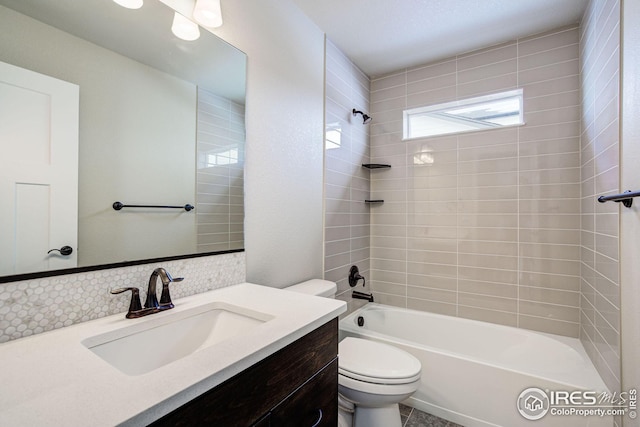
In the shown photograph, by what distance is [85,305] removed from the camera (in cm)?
90

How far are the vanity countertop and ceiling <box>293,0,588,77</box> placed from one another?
1957 mm

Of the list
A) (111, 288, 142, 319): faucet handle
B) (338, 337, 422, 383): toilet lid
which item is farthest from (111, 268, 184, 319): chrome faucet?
(338, 337, 422, 383): toilet lid

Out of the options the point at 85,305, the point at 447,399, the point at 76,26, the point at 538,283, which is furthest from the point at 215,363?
the point at 538,283

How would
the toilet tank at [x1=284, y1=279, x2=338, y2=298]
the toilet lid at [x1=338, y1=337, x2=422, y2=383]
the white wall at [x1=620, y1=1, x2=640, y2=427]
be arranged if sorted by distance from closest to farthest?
1. the white wall at [x1=620, y1=1, x2=640, y2=427]
2. the toilet lid at [x1=338, y1=337, x2=422, y2=383]
3. the toilet tank at [x1=284, y1=279, x2=338, y2=298]

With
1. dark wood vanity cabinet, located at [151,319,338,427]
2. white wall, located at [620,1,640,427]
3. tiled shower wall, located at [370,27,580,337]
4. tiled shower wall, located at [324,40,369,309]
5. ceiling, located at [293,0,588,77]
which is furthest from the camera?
tiled shower wall, located at [324,40,369,309]

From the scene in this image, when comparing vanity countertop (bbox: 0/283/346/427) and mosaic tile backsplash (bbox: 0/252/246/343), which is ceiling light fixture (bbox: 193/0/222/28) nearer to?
mosaic tile backsplash (bbox: 0/252/246/343)

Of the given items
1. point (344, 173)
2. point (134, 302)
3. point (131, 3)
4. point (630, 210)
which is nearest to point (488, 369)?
Result: point (630, 210)

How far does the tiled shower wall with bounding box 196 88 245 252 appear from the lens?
132 centimetres

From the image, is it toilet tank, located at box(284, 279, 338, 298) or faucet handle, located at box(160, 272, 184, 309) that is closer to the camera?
faucet handle, located at box(160, 272, 184, 309)

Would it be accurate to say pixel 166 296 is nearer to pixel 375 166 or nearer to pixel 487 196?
pixel 375 166

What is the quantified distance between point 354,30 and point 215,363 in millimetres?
2260

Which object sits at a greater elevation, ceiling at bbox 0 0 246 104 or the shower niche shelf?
ceiling at bbox 0 0 246 104

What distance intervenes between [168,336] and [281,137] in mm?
1171

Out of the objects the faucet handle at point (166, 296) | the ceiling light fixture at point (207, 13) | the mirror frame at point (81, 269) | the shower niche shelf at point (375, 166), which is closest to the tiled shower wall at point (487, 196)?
the shower niche shelf at point (375, 166)
